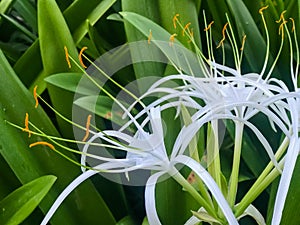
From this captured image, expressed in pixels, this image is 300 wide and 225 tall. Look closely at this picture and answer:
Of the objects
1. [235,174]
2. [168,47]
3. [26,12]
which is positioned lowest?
[235,174]

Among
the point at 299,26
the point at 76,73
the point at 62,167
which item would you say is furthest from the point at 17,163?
the point at 299,26

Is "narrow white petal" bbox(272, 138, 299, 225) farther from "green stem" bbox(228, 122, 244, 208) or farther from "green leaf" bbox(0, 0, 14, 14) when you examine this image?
"green leaf" bbox(0, 0, 14, 14)

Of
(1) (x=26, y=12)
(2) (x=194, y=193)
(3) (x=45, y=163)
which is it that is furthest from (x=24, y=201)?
(1) (x=26, y=12)

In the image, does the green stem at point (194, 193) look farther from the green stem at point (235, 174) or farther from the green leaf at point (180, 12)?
the green leaf at point (180, 12)

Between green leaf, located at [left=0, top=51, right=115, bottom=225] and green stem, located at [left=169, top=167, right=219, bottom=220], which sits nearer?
green stem, located at [left=169, top=167, right=219, bottom=220]

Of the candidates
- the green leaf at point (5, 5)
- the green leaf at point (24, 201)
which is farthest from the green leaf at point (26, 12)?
the green leaf at point (24, 201)

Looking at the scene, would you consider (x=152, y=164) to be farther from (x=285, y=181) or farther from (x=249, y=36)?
(x=249, y=36)

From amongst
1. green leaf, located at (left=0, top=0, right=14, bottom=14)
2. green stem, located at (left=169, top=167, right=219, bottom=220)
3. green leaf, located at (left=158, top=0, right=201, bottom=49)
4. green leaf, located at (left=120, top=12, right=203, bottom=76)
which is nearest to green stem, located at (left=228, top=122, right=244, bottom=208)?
green stem, located at (left=169, top=167, right=219, bottom=220)

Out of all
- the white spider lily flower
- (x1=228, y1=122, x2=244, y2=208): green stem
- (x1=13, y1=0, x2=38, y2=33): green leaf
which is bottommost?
(x1=228, y1=122, x2=244, y2=208): green stem
